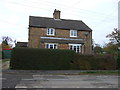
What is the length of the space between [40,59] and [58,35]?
43.9 ft

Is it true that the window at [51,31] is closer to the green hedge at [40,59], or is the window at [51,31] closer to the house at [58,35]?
the house at [58,35]

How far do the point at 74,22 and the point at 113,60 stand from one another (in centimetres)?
1702

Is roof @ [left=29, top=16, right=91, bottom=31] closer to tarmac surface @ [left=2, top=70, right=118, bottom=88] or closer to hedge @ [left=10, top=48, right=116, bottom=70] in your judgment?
hedge @ [left=10, top=48, right=116, bottom=70]

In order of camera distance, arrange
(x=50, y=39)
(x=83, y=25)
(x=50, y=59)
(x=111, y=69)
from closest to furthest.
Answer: (x=50, y=59) < (x=111, y=69) < (x=50, y=39) < (x=83, y=25)

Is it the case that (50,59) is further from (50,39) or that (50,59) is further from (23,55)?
(50,39)

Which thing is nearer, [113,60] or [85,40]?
[113,60]

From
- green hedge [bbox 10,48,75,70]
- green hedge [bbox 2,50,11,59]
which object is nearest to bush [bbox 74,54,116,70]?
green hedge [bbox 10,48,75,70]

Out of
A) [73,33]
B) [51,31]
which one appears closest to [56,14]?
[51,31]

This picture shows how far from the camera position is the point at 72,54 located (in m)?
21.5

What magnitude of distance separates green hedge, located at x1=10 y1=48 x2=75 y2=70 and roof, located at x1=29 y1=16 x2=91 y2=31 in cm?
Result: 1244

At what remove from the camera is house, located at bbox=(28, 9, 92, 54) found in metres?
31.9

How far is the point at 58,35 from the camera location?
1310 inches

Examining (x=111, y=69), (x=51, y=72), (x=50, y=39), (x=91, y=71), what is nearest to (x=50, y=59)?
(x=51, y=72)

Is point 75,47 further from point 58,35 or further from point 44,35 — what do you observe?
point 44,35
